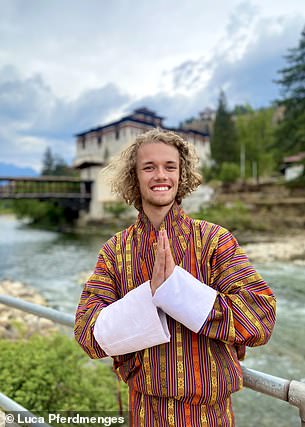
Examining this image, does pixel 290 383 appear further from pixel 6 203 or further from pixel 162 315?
pixel 6 203

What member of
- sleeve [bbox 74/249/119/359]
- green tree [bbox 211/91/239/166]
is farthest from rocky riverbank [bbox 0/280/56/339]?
green tree [bbox 211/91/239/166]

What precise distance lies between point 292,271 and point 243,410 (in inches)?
369

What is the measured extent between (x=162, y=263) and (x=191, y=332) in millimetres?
234

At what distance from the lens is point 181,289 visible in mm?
934

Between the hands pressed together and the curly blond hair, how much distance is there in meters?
0.30

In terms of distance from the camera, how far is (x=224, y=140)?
34.7 metres

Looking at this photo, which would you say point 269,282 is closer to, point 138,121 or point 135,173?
point 135,173

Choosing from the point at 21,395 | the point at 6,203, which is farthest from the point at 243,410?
the point at 6,203

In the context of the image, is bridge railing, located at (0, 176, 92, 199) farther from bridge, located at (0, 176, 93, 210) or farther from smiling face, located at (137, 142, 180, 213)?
smiling face, located at (137, 142, 180, 213)

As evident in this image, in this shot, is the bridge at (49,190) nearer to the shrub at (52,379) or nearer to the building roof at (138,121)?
the building roof at (138,121)

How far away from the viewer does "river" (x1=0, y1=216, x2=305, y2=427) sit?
164 inches

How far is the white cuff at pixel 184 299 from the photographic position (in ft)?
3.06

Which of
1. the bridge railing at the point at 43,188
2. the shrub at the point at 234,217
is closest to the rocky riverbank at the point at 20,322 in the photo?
the shrub at the point at 234,217

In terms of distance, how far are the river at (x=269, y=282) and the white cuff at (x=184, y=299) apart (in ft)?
11.8
